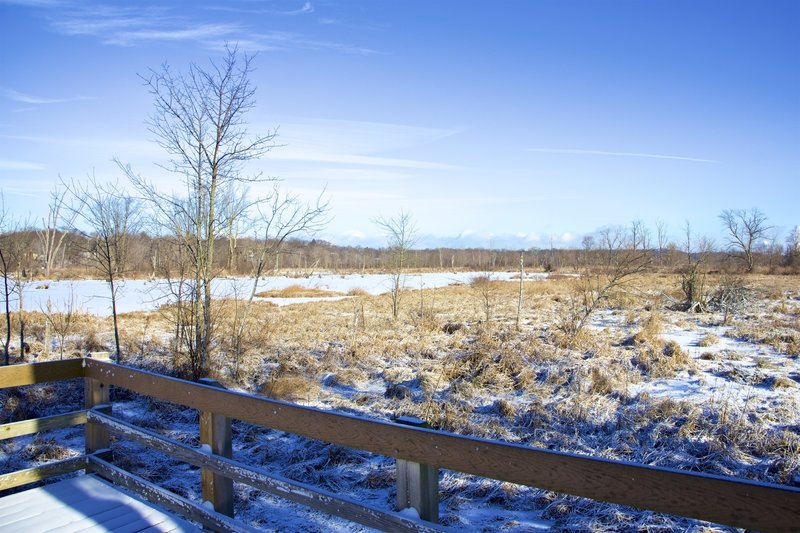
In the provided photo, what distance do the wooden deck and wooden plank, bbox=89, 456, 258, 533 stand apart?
8 cm

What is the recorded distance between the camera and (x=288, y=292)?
3409cm

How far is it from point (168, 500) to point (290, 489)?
1279 mm

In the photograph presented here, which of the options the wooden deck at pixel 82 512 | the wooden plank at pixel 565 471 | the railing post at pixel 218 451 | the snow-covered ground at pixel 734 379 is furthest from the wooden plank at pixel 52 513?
the snow-covered ground at pixel 734 379

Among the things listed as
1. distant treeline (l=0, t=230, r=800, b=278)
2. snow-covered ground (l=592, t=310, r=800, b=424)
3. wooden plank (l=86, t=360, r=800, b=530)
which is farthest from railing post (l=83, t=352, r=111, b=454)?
snow-covered ground (l=592, t=310, r=800, b=424)

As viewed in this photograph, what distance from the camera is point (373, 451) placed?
94.5 inches

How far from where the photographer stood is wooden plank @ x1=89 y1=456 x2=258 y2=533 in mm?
3051

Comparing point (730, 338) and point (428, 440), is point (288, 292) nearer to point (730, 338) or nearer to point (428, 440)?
point (730, 338)

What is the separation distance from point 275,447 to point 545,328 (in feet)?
30.3

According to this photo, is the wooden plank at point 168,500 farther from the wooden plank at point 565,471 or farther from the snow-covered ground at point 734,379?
the snow-covered ground at point 734,379

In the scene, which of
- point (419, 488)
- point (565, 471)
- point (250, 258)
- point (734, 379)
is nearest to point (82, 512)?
point (419, 488)

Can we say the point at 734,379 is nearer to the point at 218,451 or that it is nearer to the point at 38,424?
the point at 218,451

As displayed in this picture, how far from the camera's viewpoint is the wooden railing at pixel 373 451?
1574mm

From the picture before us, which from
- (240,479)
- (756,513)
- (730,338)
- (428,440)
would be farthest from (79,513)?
(730,338)

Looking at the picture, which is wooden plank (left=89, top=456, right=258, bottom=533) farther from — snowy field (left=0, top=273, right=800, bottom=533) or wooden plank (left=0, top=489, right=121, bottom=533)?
snowy field (left=0, top=273, right=800, bottom=533)
